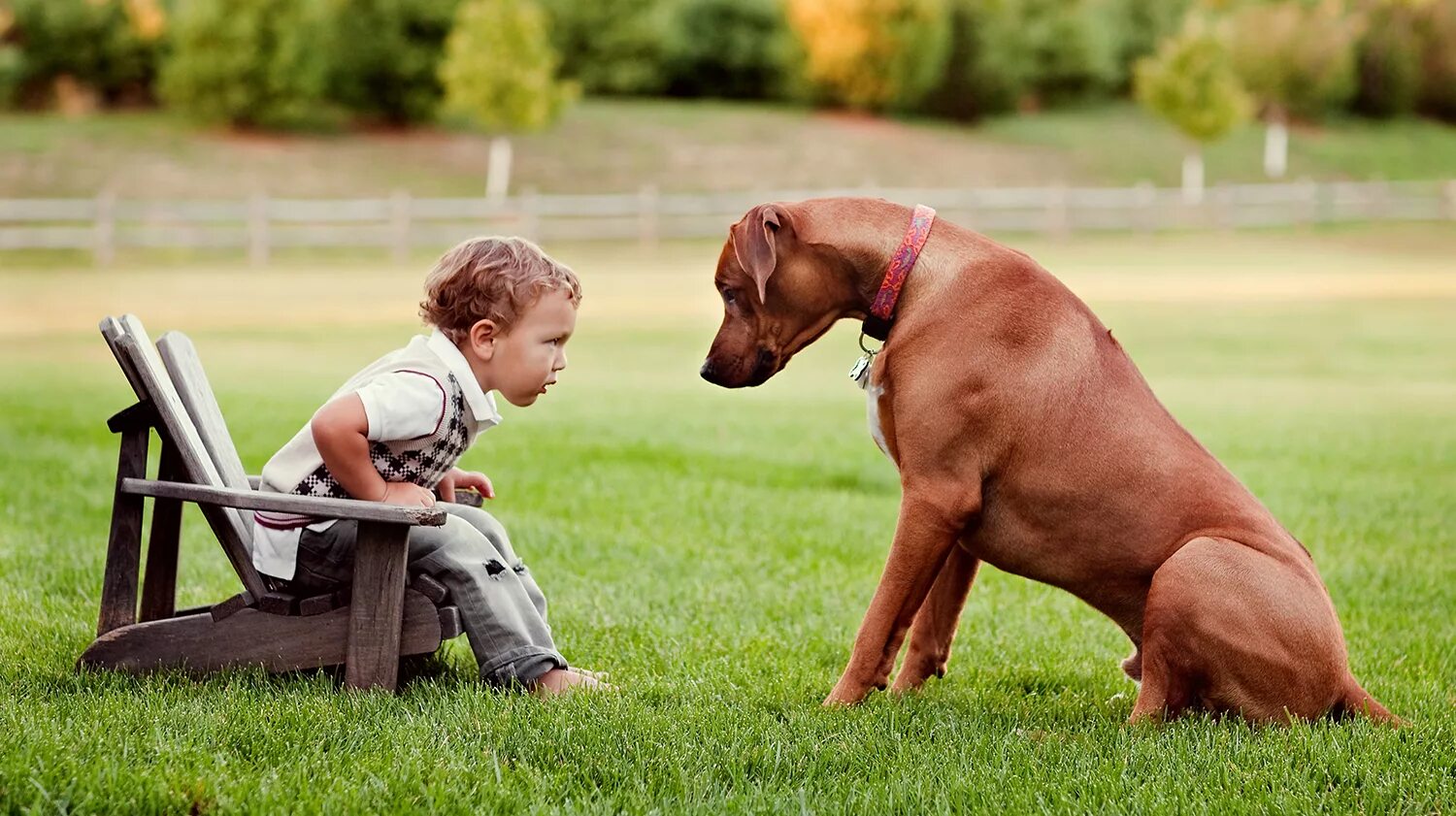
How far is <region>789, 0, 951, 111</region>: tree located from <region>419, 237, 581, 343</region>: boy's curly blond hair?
47757 millimetres

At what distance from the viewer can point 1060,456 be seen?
13.4 ft

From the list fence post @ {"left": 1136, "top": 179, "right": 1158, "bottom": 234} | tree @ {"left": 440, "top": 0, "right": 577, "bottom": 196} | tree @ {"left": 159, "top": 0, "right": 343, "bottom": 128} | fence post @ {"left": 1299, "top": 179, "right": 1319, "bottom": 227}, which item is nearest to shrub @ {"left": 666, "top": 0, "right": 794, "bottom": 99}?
tree @ {"left": 440, "top": 0, "right": 577, "bottom": 196}

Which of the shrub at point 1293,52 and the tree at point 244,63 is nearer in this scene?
the tree at point 244,63

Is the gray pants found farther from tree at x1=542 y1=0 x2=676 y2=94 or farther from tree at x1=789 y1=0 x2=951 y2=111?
tree at x1=542 y1=0 x2=676 y2=94

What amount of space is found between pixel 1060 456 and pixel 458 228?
32556 millimetres

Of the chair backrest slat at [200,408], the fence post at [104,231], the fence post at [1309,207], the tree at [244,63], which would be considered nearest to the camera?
the chair backrest slat at [200,408]

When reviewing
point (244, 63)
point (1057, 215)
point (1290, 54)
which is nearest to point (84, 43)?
point (244, 63)

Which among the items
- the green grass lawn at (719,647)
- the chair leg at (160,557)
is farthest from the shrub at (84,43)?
the chair leg at (160,557)

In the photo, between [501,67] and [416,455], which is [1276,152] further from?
[416,455]

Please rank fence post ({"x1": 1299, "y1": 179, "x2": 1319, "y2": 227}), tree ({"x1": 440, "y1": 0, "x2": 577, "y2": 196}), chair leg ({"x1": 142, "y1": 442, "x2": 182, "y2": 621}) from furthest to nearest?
fence post ({"x1": 1299, "y1": 179, "x2": 1319, "y2": 227})
tree ({"x1": 440, "y1": 0, "x2": 577, "y2": 196})
chair leg ({"x1": 142, "y1": 442, "x2": 182, "y2": 621})

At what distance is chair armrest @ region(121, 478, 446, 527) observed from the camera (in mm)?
3811

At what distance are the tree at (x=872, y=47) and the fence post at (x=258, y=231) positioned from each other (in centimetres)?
2497

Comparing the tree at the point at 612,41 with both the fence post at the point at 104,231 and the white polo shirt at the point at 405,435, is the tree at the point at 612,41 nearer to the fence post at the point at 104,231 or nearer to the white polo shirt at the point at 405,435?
the fence post at the point at 104,231

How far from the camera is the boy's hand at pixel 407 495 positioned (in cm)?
A: 405
